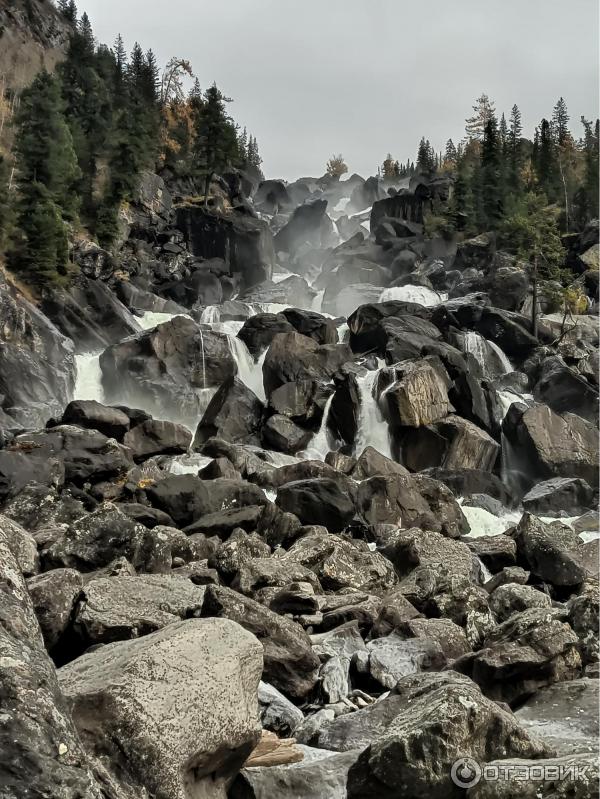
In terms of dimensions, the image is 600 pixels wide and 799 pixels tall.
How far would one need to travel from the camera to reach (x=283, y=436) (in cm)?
3262

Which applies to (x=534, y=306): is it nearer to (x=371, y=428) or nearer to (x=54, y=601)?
(x=371, y=428)

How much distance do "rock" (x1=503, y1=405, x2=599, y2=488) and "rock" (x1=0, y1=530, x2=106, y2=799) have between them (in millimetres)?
30844

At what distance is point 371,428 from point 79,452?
15477 millimetres

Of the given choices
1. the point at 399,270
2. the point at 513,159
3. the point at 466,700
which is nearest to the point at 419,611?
the point at 466,700

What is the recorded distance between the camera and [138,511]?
1938 cm

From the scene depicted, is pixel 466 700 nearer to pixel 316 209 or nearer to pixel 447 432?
pixel 447 432

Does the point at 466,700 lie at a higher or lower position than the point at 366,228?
lower

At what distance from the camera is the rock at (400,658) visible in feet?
33.0

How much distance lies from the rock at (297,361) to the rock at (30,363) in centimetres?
1087

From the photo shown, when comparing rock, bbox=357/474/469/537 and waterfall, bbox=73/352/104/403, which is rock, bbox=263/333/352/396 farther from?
rock, bbox=357/474/469/537

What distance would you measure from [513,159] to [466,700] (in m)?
85.5

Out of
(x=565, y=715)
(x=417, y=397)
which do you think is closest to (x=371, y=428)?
(x=417, y=397)

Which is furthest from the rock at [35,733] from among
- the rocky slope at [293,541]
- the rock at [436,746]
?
the rock at [436,746]

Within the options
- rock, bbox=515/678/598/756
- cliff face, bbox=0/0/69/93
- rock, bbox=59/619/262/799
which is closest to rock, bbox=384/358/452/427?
rock, bbox=515/678/598/756
